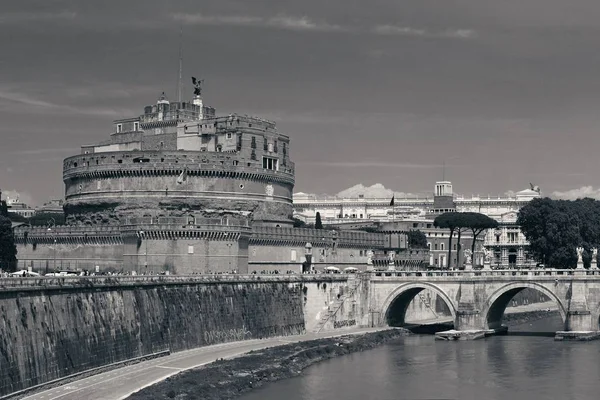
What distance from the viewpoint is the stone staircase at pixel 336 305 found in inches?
3484

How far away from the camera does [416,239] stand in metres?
143

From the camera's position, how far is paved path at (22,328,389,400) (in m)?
50.6

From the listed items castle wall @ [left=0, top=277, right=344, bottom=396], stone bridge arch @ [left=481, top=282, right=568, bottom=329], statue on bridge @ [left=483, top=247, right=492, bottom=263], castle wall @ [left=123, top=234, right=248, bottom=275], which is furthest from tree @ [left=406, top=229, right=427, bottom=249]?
castle wall @ [left=0, top=277, right=344, bottom=396]

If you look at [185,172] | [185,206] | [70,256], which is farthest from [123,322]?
[185,172]

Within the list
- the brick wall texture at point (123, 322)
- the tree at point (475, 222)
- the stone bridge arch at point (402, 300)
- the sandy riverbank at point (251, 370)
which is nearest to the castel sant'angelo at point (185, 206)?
the stone bridge arch at point (402, 300)

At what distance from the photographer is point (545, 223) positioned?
11962 cm

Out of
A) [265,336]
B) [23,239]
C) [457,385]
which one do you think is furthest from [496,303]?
[23,239]

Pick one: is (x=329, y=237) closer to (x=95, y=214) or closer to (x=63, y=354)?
(x=95, y=214)

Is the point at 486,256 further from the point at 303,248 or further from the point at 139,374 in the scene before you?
the point at 139,374

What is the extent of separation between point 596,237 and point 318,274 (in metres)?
46.1

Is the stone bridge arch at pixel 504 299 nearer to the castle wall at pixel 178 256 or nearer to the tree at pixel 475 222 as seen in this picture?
the castle wall at pixel 178 256

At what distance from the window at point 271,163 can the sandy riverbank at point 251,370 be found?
38813mm

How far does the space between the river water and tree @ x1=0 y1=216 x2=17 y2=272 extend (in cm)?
3621

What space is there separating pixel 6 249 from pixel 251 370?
4203cm
